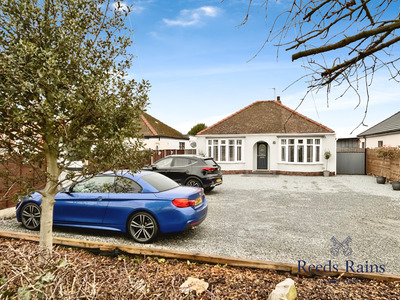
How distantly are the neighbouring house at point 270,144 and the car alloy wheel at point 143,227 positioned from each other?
656 inches

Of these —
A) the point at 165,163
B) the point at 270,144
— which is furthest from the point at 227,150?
the point at 165,163

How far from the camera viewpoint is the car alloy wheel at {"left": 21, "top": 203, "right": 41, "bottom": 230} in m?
6.55

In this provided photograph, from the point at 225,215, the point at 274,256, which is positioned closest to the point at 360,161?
the point at 225,215

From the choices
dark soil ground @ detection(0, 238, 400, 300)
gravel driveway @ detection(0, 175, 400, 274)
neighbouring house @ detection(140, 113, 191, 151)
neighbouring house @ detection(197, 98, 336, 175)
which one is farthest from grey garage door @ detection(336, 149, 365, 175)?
dark soil ground @ detection(0, 238, 400, 300)

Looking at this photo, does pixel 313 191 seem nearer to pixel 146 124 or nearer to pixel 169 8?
pixel 169 8

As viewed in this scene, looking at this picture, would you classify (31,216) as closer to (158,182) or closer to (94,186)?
(94,186)

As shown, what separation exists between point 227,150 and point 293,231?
16.0m

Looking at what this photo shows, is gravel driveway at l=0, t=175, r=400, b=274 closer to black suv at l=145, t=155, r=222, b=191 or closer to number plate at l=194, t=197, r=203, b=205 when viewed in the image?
number plate at l=194, t=197, r=203, b=205

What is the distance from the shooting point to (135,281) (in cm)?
290

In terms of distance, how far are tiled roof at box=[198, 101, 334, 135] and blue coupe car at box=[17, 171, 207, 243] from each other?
54.9ft

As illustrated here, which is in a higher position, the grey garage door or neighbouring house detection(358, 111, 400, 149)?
neighbouring house detection(358, 111, 400, 149)

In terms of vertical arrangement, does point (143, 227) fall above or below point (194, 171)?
below

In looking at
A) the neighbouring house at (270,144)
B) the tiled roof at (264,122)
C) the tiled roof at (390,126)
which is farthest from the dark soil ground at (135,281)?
the tiled roof at (390,126)

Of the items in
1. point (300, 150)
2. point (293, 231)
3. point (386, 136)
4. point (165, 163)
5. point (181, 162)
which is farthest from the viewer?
point (386, 136)
